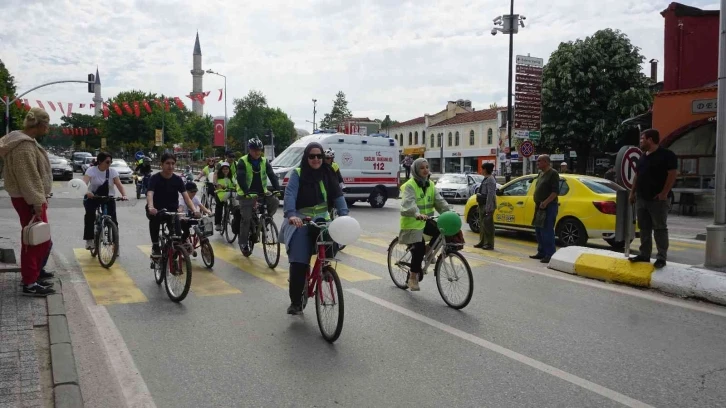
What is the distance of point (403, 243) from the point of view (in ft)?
23.5

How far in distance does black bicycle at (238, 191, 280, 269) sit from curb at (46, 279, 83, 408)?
358cm

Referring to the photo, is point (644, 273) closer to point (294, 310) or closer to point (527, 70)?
point (294, 310)

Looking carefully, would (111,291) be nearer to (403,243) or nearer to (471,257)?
(403,243)

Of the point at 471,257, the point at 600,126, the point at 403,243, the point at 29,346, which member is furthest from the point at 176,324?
the point at 600,126

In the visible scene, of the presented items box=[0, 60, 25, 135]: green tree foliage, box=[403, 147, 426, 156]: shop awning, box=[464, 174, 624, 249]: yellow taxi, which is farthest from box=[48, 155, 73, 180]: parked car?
box=[403, 147, 426, 156]: shop awning

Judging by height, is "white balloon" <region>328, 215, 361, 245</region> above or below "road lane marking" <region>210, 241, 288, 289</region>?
above

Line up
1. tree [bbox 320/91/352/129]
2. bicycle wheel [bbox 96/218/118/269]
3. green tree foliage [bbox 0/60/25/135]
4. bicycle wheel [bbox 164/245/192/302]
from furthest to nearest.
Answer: tree [bbox 320/91/352/129], green tree foliage [bbox 0/60/25/135], bicycle wheel [bbox 96/218/118/269], bicycle wheel [bbox 164/245/192/302]

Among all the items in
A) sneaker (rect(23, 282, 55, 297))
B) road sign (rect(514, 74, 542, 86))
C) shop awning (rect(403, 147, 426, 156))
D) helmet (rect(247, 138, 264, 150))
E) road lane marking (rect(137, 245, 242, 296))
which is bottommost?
road lane marking (rect(137, 245, 242, 296))

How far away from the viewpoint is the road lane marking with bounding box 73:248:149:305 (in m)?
6.93

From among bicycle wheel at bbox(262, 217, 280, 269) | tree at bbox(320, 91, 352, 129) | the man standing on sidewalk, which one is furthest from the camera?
tree at bbox(320, 91, 352, 129)

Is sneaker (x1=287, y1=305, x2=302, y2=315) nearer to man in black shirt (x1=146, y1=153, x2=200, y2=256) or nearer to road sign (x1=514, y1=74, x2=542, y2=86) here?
man in black shirt (x1=146, y1=153, x2=200, y2=256)

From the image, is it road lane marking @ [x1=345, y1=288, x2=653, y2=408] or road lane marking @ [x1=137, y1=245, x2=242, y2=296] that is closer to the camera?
road lane marking @ [x1=345, y1=288, x2=653, y2=408]

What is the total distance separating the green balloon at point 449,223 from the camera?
657 cm

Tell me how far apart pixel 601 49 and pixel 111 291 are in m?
38.3
